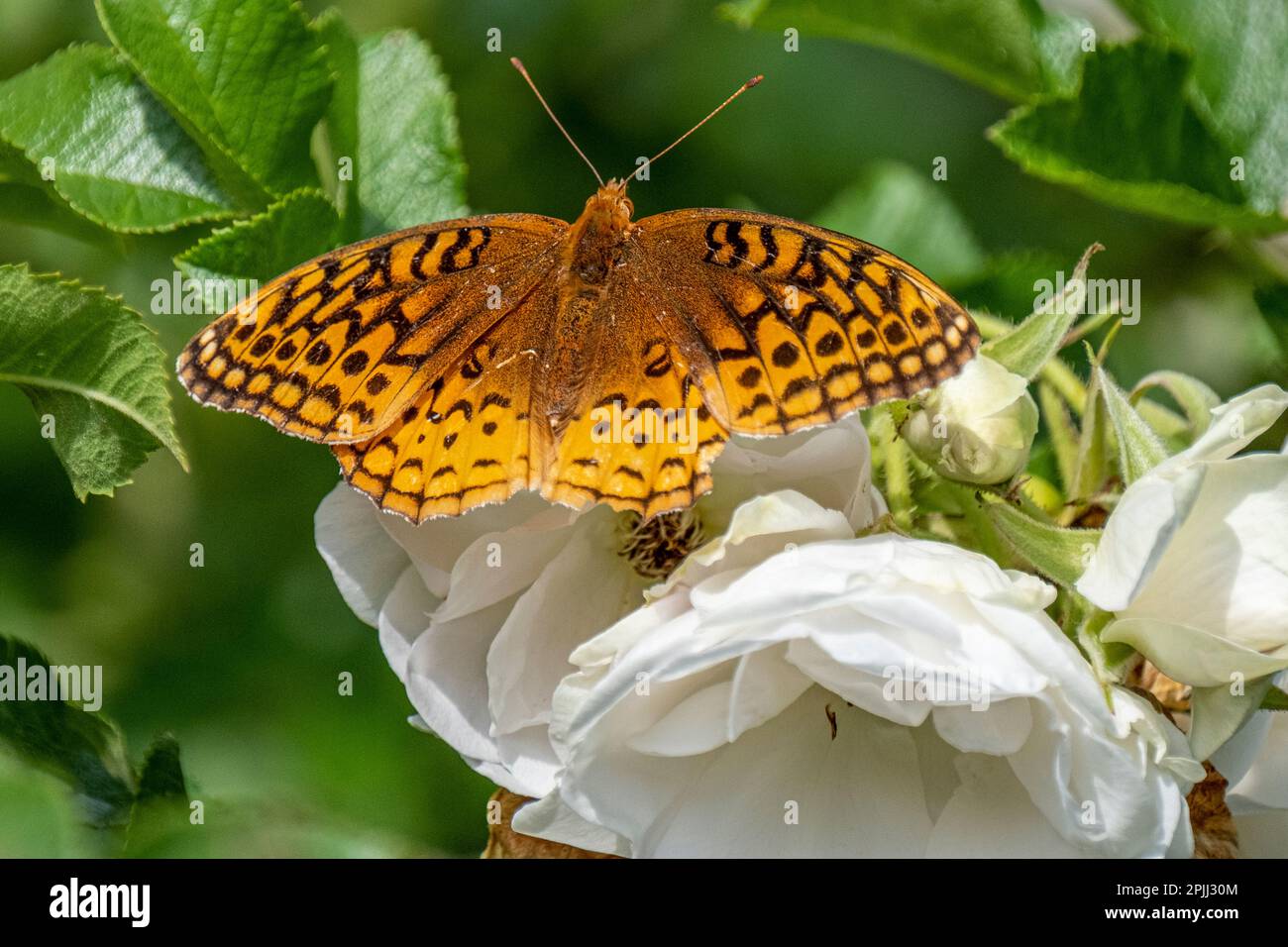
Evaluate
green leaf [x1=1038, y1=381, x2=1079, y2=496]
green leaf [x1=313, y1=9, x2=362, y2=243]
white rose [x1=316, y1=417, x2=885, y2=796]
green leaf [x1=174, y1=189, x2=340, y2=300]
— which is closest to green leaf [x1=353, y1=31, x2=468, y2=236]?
green leaf [x1=313, y1=9, x2=362, y2=243]

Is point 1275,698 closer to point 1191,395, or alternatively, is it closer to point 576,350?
point 1191,395

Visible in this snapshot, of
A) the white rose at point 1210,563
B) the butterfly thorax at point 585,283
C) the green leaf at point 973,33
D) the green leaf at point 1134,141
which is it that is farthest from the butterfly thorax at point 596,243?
the white rose at point 1210,563

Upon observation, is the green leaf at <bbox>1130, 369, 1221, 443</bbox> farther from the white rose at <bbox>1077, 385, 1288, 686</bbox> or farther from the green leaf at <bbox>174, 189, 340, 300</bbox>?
the green leaf at <bbox>174, 189, 340, 300</bbox>

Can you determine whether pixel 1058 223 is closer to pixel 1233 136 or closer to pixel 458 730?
pixel 1233 136

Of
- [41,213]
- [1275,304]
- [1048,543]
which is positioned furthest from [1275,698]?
[41,213]

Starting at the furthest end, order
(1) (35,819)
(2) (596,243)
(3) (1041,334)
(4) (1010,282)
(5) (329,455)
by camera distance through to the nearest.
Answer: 1. (5) (329,455)
2. (4) (1010,282)
3. (2) (596,243)
4. (3) (1041,334)
5. (1) (35,819)

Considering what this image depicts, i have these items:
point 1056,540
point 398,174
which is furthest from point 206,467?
point 1056,540

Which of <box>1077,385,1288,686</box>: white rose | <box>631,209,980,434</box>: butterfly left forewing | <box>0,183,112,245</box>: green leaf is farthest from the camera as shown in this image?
<box>0,183,112,245</box>: green leaf
